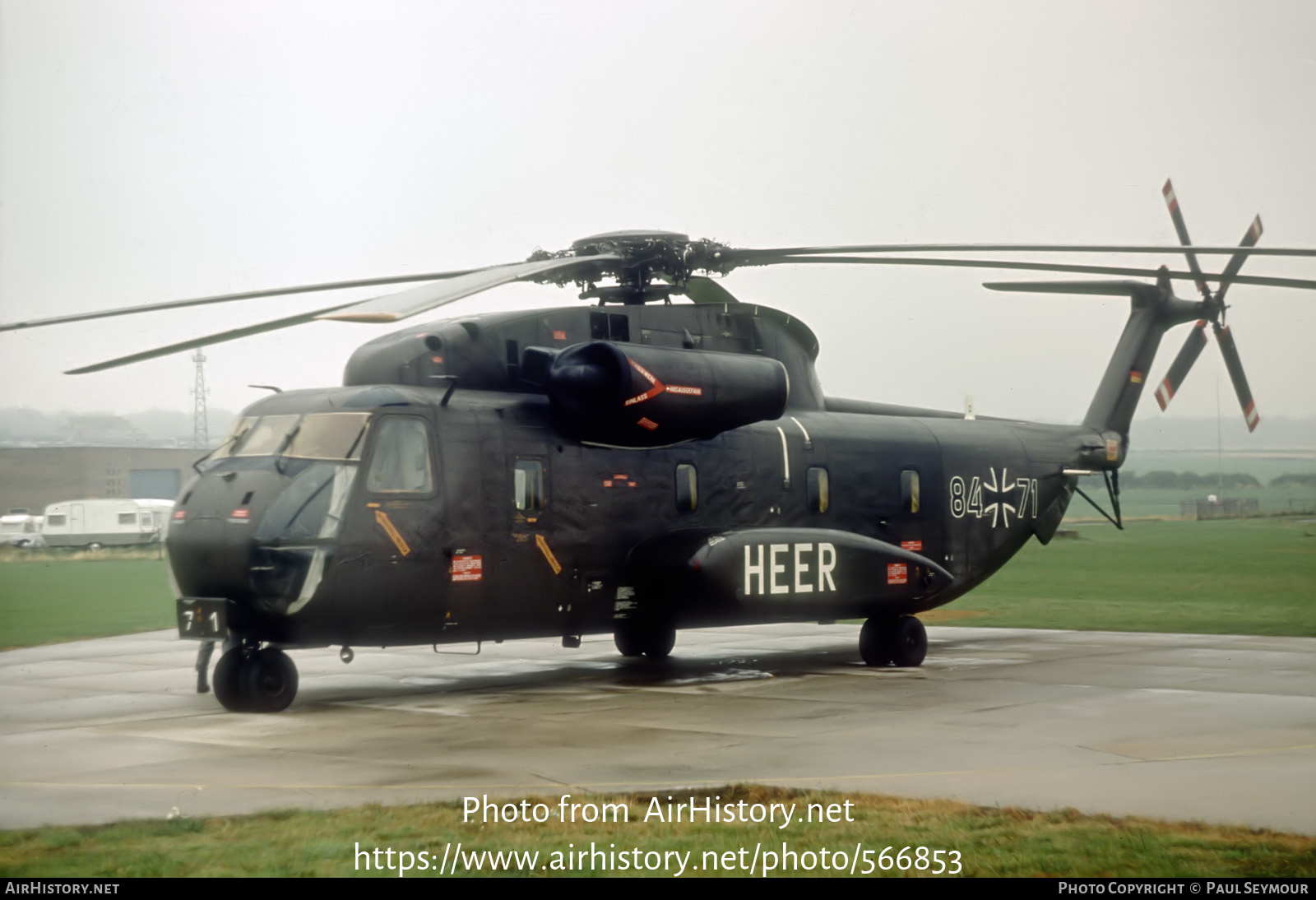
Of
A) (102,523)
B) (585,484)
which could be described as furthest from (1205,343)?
(102,523)

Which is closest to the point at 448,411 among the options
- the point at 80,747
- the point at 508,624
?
the point at 508,624

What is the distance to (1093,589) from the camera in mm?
24641

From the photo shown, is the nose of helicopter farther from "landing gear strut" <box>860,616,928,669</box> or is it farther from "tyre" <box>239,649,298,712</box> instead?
"landing gear strut" <box>860,616,928,669</box>

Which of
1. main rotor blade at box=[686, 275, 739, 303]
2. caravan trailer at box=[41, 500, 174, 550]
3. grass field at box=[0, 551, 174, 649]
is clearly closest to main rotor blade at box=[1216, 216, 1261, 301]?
main rotor blade at box=[686, 275, 739, 303]

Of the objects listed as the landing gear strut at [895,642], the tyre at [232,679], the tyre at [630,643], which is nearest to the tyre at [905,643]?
the landing gear strut at [895,642]

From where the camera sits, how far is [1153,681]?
37.7 ft

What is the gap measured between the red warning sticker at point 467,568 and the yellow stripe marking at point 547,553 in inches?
23.9

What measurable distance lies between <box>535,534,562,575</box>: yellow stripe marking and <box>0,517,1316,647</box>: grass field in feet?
29.0

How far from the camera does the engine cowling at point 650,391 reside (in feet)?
36.2

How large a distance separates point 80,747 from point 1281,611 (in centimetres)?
1740

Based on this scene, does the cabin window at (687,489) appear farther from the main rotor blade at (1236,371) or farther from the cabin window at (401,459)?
the main rotor blade at (1236,371)

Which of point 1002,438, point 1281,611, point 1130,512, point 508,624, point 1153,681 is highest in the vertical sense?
point 1002,438

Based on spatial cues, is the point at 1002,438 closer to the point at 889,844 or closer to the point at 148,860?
the point at 889,844

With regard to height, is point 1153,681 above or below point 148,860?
below
